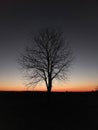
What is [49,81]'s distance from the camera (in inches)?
1289
